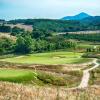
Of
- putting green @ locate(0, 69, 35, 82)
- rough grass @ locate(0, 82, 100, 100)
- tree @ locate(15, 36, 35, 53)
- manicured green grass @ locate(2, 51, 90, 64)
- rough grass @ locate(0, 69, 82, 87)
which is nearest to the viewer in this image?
rough grass @ locate(0, 82, 100, 100)

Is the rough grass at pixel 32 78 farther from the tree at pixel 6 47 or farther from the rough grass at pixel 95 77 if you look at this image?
the tree at pixel 6 47

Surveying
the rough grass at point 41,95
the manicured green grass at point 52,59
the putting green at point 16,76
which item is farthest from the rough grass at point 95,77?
the rough grass at point 41,95

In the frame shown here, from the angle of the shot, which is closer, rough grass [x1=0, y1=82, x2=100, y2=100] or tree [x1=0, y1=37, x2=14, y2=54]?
rough grass [x1=0, y1=82, x2=100, y2=100]

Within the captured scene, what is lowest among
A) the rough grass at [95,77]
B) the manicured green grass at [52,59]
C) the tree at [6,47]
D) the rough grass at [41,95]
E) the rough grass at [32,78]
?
the tree at [6,47]

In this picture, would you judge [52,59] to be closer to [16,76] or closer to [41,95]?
[16,76]

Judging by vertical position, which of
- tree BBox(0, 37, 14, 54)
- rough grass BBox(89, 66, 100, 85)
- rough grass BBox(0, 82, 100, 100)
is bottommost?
tree BBox(0, 37, 14, 54)

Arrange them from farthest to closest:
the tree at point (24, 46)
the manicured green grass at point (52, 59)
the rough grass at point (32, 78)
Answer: the tree at point (24, 46), the manicured green grass at point (52, 59), the rough grass at point (32, 78)

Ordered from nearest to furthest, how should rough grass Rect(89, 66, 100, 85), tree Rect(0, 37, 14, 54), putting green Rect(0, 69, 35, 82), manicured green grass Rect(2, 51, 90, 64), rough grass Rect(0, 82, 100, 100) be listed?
rough grass Rect(0, 82, 100, 100) < putting green Rect(0, 69, 35, 82) < rough grass Rect(89, 66, 100, 85) < manicured green grass Rect(2, 51, 90, 64) < tree Rect(0, 37, 14, 54)

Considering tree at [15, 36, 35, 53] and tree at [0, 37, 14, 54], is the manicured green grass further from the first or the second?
tree at [15, 36, 35, 53]

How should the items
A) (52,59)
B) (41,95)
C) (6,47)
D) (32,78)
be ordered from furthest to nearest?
(6,47) < (52,59) < (32,78) < (41,95)

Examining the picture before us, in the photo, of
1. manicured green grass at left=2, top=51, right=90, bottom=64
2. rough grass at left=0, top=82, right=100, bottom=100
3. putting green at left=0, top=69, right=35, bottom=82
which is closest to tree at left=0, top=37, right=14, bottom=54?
manicured green grass at left=2, top=51, right=90, bottom=64

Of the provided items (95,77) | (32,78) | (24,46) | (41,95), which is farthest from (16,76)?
(24,46)
